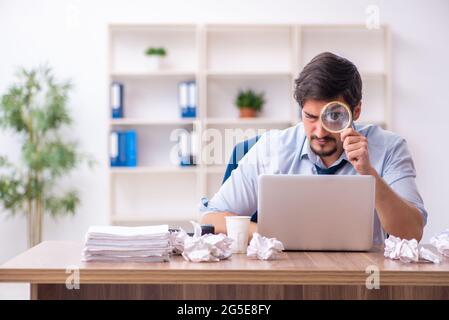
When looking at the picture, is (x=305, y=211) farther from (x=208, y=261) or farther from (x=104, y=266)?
(x=104, y=266)

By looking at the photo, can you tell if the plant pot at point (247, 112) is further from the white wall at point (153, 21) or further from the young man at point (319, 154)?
the young man at point (319, 154)

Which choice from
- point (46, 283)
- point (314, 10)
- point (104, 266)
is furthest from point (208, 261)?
point (314, 10)

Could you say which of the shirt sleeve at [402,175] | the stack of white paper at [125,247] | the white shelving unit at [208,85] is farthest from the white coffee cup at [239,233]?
the white shelving unit at [208,85]

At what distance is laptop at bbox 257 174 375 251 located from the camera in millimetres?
2004

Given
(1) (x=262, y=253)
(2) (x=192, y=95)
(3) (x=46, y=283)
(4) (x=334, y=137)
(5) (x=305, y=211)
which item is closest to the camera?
(3) (x=46, y=283)

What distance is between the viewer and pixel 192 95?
17.1 ft

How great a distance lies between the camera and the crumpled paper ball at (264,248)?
1859 mm

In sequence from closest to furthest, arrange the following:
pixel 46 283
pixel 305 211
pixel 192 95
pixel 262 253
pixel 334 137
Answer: pixel 46 283 < pixel 262 253 < pixel 305 211 < pixel 334 137 < pixel 192 95

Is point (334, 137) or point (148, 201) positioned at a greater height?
point (334, 137)

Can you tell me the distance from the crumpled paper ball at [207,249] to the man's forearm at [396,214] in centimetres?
61

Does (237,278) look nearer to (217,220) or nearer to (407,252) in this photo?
(407,252)

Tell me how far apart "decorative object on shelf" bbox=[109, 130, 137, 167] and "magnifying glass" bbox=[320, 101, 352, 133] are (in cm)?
317
